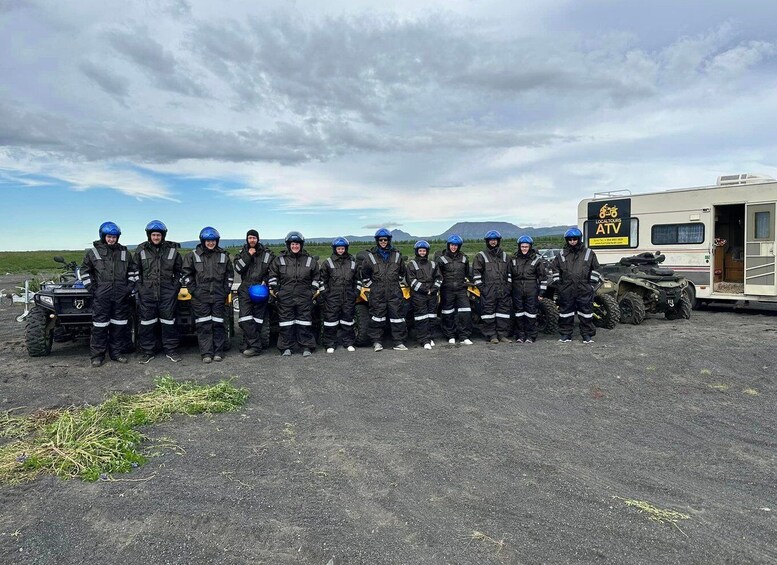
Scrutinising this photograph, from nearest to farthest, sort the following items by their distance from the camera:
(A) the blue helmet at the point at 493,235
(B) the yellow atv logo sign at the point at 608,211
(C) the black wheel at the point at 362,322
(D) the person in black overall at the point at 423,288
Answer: (D) the person in black overall at the point at 423,288 < (C) the black wheel at the point at 362,322 < (A) the blue helmet at the point at 493,235 < (B) the yellow atv logo sign at the point at 608,211

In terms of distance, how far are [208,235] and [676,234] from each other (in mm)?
11640

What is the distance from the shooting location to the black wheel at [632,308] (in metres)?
11.2

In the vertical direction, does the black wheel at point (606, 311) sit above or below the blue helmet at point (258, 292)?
below

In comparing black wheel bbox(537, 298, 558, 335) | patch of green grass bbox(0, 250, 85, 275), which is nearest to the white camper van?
black wheel bbox(537, 298, 558, 335)

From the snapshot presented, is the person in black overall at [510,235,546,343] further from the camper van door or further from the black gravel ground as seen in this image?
the camper van door

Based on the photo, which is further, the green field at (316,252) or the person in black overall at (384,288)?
the green field at (316,252)

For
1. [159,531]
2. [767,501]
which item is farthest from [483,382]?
[159,531]

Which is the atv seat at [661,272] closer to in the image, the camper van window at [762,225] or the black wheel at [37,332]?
the camper van window at [762,225]

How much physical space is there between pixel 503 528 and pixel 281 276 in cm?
619

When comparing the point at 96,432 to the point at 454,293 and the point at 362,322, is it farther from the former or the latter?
the point at 454,293

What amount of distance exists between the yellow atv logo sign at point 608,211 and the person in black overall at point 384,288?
8.43 m

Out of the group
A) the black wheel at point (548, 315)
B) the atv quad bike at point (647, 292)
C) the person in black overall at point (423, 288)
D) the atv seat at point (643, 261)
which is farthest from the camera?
the atv seat at point (643, 261)

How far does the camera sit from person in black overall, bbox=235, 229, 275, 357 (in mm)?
8641

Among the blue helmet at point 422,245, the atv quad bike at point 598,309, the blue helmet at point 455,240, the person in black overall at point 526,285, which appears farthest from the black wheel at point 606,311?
the blue helmet at point 422,245
